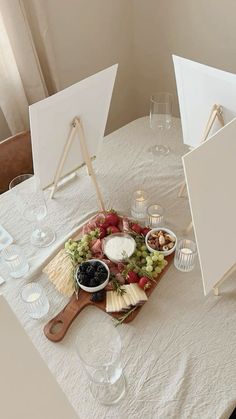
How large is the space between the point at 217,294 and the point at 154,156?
70 cm

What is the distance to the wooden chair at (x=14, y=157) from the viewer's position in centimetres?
161

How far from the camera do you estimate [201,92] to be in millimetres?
1269

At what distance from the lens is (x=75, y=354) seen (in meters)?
1.03

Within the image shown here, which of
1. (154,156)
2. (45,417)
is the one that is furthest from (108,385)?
(154,156)

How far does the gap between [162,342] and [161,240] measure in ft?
1.08

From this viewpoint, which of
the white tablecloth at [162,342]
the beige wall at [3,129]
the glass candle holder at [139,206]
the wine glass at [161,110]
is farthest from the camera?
the beige wall at [3,129]

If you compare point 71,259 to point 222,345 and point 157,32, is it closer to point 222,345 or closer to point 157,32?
point 222,345

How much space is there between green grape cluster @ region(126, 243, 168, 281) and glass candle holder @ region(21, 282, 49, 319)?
27 cm

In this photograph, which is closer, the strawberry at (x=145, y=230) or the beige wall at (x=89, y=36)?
the strawberry at (x=145, y=230)

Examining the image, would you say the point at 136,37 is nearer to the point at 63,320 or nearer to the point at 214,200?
the point at 214,200

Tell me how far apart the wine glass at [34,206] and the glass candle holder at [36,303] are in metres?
0.21

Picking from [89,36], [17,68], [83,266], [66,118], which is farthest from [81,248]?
[89,36]

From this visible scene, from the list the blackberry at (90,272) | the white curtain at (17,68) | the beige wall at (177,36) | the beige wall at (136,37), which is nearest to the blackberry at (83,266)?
the blackberry at (90,272)

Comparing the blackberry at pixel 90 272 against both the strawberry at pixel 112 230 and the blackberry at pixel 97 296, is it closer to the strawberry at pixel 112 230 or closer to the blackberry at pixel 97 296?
the blackberry at pixel 97 296
